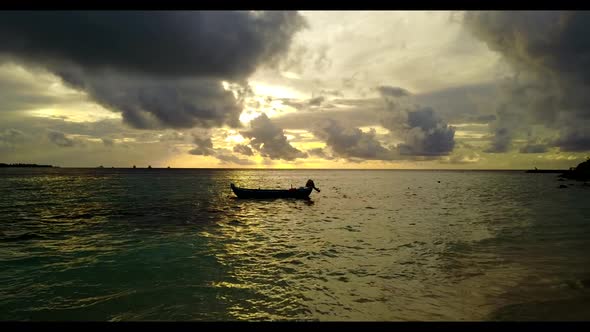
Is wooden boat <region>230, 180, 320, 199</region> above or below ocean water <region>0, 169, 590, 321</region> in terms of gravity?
above

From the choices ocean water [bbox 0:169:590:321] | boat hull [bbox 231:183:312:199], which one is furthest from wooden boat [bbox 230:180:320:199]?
ocean water [bbox 0:169:590:321]

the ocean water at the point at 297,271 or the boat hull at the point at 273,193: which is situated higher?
the boat hull at the point at 273,193

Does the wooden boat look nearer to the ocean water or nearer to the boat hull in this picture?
the boat hull

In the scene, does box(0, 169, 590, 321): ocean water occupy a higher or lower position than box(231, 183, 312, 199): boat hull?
lower

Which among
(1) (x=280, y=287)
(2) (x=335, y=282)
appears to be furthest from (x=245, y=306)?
(2) (x=335, y=282)

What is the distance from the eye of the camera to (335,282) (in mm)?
12844

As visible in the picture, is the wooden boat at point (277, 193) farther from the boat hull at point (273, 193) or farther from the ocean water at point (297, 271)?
the ocean water at point (297, 271)

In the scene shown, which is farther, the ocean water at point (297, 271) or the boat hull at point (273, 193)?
the boat hull at point (273, 193)

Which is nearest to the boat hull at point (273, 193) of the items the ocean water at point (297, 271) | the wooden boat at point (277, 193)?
the wooden boat at point (277, 193)

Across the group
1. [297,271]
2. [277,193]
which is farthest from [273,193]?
[297,271]

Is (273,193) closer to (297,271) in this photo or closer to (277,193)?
(277,193)

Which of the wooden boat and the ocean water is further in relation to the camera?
the wooden boat

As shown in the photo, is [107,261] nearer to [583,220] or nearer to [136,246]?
[136,246]
